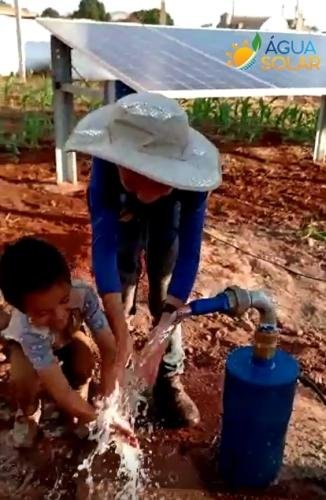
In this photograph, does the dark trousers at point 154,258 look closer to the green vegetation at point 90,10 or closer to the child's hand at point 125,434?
the child's hand at point 125,434

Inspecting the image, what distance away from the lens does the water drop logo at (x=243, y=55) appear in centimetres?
430

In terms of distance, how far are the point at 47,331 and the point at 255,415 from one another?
0.56m

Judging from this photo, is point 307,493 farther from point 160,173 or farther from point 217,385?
point 160,173

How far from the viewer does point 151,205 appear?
169 centimetres

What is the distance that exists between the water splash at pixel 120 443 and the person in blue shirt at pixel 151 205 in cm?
15

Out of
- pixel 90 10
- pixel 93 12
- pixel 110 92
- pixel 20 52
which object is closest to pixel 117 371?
pixel 110 92

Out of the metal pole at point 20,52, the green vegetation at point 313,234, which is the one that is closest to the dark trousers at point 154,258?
the green vegetation at point 313,234

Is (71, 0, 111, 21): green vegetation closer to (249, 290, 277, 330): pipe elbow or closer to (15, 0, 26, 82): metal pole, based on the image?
(15, 0, 26, 82): metal pole

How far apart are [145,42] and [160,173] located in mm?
3001

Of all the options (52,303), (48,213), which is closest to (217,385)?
(52,303)

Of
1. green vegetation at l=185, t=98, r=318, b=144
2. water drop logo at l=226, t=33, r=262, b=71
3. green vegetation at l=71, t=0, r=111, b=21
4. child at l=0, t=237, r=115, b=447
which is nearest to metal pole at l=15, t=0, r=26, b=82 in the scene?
green vegetation at l=185, t=98, r=318, b=144

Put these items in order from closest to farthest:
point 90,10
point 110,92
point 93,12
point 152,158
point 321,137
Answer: point 152,158, point 110,92, point 321,137, point 93,12, point 90,10

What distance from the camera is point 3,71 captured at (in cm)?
1080

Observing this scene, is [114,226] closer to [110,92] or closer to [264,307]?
[264,307]
